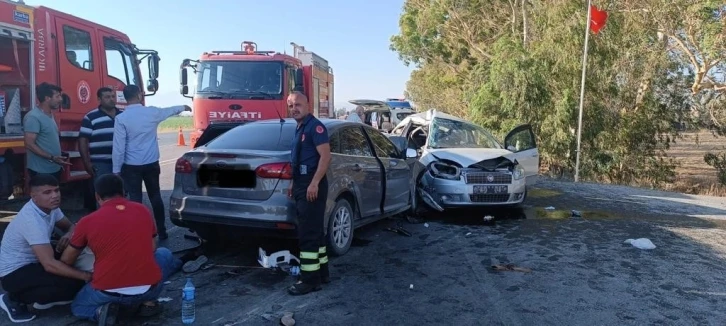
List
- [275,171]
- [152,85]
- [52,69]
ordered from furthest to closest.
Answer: [152,85], [52,69], [275,171]

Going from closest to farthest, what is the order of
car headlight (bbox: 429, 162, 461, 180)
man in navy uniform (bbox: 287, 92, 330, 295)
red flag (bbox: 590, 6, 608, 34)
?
man in navy uniform (bbox: 287, 92, 330, 295)
car headlight (bbox: 429, 162, 461, 180)
red flag (bbox: 590, 6, 608, 34)

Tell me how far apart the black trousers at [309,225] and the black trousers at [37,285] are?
168cm

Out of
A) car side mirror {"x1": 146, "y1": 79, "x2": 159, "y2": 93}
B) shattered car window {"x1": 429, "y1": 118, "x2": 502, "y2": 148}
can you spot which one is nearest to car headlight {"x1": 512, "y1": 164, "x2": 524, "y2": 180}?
shattered car window {"x1": 429, "y1": 118, "x2": 502, "y2": 148}

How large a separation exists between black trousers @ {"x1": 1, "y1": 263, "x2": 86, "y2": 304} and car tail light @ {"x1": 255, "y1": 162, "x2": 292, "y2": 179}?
1.73 m

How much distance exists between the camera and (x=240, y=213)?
497cm

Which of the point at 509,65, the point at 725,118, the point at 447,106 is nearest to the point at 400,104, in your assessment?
the point at 447,106

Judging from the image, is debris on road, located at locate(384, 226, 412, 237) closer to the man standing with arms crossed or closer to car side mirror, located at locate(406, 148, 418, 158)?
car side mirror, located at locate(406, 148, 418, 158)

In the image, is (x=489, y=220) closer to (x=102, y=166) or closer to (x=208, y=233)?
(x=208, y=233)

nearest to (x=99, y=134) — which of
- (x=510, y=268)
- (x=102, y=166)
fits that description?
(x=102, y=166)

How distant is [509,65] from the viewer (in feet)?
57.7

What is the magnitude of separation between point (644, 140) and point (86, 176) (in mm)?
17604

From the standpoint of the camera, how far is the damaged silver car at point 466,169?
26.3ft

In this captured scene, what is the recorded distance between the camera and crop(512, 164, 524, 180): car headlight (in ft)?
27.0

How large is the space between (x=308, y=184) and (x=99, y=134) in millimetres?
2900
